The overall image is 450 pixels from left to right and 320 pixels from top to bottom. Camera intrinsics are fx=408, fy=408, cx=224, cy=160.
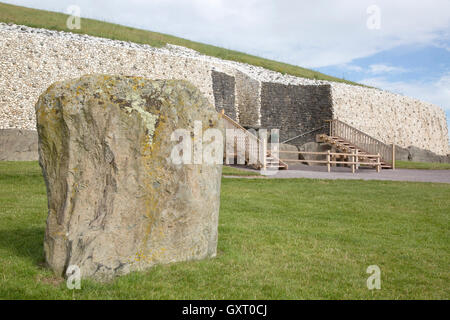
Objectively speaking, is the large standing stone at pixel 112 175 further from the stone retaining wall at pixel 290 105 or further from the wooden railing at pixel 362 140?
the stone retaining wall at pixel 290 105

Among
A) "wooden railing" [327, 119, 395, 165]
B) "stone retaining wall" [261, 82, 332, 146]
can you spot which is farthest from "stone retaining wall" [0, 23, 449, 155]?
"wooden railing" [327, 119, 395, 165]

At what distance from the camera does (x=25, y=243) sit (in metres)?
5.98

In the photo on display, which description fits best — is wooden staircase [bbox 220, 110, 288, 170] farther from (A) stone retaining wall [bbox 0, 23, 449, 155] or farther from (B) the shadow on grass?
(B) the shadow on grass

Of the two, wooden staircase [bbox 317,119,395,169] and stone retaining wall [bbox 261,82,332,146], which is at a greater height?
stone retaining wall [bbox 261,82,332,146]

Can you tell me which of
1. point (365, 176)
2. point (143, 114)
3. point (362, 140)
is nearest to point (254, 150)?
point (365, 176)

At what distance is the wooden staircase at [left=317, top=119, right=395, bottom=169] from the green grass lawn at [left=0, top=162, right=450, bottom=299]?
608 inches

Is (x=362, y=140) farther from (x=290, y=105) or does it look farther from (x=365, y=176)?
(x=365, y=176)

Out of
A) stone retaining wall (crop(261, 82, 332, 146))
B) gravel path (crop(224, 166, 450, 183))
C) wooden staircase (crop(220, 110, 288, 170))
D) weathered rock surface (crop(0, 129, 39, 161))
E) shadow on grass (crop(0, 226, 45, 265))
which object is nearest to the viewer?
shadow on grass (crop(0, 226, 45, 265))

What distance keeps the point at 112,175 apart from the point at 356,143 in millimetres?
25602

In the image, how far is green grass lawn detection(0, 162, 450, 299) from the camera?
4.39m

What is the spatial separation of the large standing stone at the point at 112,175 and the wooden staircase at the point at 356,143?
72.9ft

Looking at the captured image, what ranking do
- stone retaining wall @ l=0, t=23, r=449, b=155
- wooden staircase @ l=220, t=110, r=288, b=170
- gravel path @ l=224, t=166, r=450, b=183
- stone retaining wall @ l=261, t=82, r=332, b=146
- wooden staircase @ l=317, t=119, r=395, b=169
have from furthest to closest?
stone retaining wall @ l=261, t=82, r=332, b=146
wooden staircase @ l=317, t=119, r=395, b=169
stone retaining wall @ l=0, t=23, r=449, b=155
wooden staircase @ l=220, t=110, r=288, b=170
gravel path @ l=224, t=166, r=450, b=183

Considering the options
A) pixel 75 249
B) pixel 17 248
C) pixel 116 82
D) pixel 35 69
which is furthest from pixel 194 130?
pixel 35 69
